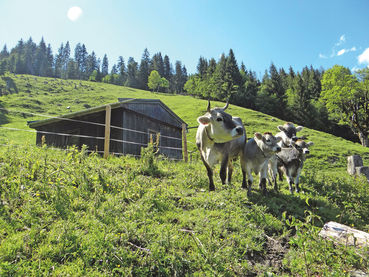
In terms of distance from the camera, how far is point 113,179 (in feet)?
19.2

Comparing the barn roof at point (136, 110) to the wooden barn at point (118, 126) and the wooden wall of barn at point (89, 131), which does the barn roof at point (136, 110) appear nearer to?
the wooden barn at point (118, 126)

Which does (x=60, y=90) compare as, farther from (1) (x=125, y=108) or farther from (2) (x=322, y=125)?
(2) (x=322, y=125)

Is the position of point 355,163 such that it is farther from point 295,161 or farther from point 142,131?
point 142,131

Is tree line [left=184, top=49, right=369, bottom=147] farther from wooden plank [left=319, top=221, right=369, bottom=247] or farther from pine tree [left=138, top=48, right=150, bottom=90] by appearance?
wooden plank [left=319, top=221, right=369, bottom=247]

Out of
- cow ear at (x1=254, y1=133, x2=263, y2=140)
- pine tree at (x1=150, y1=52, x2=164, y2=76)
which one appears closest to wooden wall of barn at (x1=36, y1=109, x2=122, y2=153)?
cow ear at (x1=254, y1=133, x2=263, y2=140)

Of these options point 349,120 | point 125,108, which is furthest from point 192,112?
point 125,108

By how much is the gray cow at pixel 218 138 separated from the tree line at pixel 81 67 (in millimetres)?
93219

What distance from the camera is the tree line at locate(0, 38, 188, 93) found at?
3915 inches

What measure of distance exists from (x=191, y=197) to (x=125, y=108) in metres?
10.2

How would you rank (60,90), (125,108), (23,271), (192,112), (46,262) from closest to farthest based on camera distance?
(23,271) → (46,262) → (125,108) → (192,112) → (60,90)

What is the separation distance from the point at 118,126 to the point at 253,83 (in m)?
64.1

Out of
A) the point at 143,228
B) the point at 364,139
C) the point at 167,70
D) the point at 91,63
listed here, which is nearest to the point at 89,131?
the point at 143,228

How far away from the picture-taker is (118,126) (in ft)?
48.4

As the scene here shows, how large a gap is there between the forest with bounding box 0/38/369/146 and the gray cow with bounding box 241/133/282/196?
1838 millimetres
